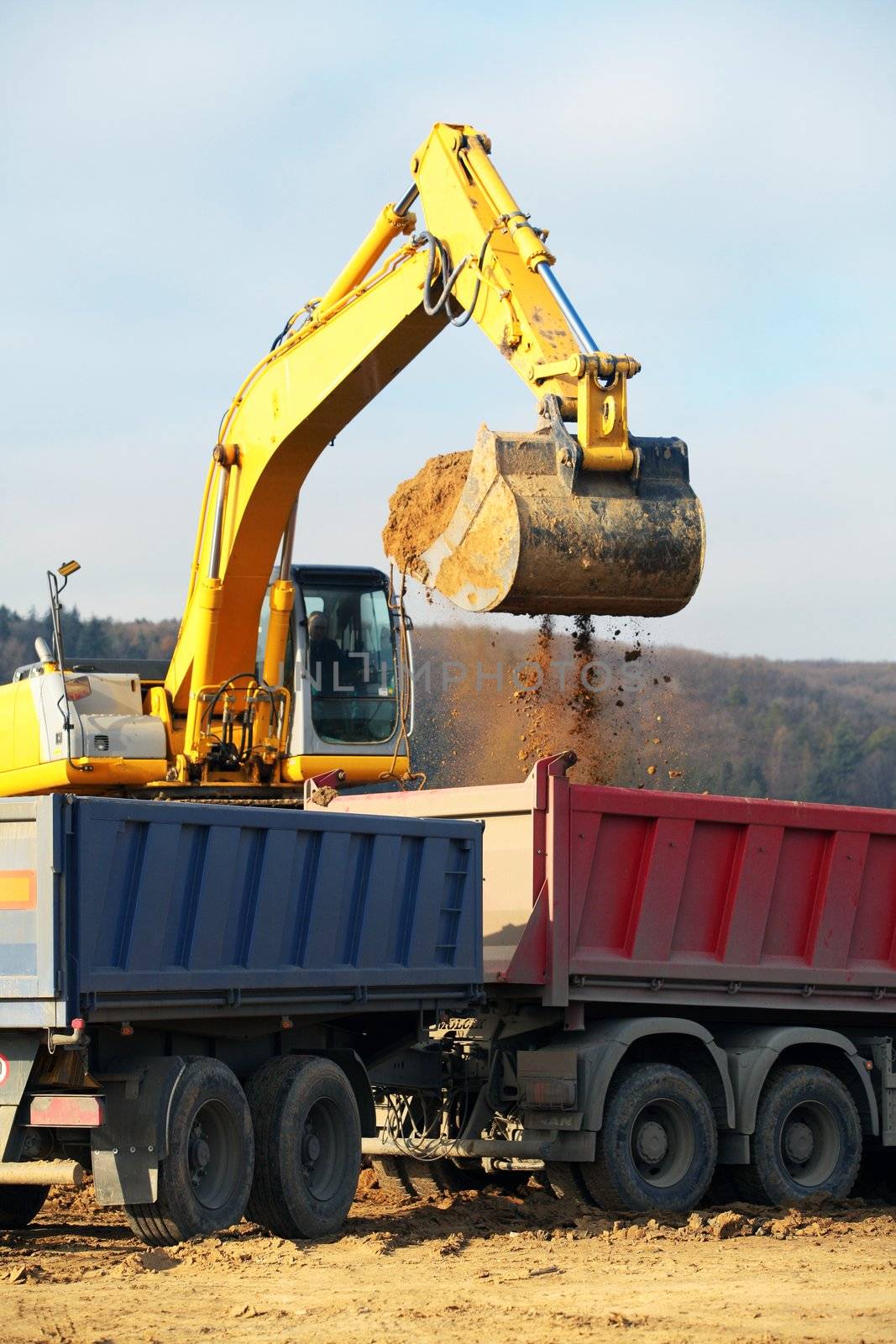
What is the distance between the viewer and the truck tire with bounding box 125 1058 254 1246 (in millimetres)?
9656

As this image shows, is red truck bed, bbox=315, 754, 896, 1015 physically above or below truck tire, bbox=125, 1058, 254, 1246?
above

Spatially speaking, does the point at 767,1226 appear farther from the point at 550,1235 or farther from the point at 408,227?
the point at 408,227

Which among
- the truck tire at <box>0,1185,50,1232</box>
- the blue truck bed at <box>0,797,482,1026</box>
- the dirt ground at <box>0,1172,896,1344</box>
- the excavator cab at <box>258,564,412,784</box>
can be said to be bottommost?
the truck tire at <box>0,1185,50,1232</box>

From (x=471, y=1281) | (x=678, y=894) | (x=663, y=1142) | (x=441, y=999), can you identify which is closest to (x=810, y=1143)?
(x=663, y=1142)

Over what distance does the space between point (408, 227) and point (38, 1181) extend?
7.16 m

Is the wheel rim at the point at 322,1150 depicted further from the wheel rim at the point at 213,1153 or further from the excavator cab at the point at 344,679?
the excavator cab at the point at 344,679

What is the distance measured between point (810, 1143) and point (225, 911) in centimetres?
475

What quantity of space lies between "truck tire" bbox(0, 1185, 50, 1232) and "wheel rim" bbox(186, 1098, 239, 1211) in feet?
3.99

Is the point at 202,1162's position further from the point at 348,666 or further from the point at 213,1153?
the point at 348,666

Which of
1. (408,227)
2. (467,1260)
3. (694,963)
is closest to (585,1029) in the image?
(694,963)

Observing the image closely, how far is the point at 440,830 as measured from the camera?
37.8 feet

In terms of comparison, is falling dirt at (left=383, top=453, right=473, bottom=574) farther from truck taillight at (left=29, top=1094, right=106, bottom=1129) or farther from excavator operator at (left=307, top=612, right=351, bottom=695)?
truck taillight at (left=29, top=1094, right=106, bottom=1129)

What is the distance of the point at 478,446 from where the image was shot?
37.3 feet

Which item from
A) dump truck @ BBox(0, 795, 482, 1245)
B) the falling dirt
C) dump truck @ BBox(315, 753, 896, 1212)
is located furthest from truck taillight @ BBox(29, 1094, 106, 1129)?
the falling dirt
